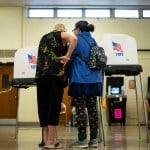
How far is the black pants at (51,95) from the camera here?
13.9ft

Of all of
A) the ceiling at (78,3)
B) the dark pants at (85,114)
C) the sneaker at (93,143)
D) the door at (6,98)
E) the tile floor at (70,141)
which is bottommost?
the tile floor at (70,141)

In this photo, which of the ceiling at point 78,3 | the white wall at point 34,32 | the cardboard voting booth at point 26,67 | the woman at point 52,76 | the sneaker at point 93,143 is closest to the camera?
the woman at point 52,76

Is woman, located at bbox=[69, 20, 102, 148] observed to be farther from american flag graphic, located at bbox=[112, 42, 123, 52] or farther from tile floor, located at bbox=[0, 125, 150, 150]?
american flag graphic, located at bbox=[112, 42, 123, 52]

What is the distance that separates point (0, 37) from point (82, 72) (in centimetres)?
960

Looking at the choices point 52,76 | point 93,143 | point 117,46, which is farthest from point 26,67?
point 93,143

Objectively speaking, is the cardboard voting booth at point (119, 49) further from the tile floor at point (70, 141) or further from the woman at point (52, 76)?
the tile floor at point (70, 141)

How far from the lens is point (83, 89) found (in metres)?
4.38

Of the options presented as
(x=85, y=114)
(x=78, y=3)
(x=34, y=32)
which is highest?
(x=78, y=3)

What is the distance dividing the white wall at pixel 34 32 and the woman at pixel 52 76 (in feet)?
30.0

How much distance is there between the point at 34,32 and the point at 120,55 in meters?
8.78

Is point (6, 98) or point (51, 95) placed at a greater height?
A: point (6, 98)

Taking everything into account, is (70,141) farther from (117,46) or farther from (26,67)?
(117,46)

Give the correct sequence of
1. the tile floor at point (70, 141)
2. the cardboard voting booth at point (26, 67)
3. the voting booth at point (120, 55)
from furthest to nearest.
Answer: the cardboard voting booth at point (26, 67)
the voting booth at point (120, 55)
the tile floor at point (70, 141)

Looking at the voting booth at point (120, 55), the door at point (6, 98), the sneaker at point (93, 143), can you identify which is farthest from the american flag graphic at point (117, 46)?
the door at point (6, 98)
